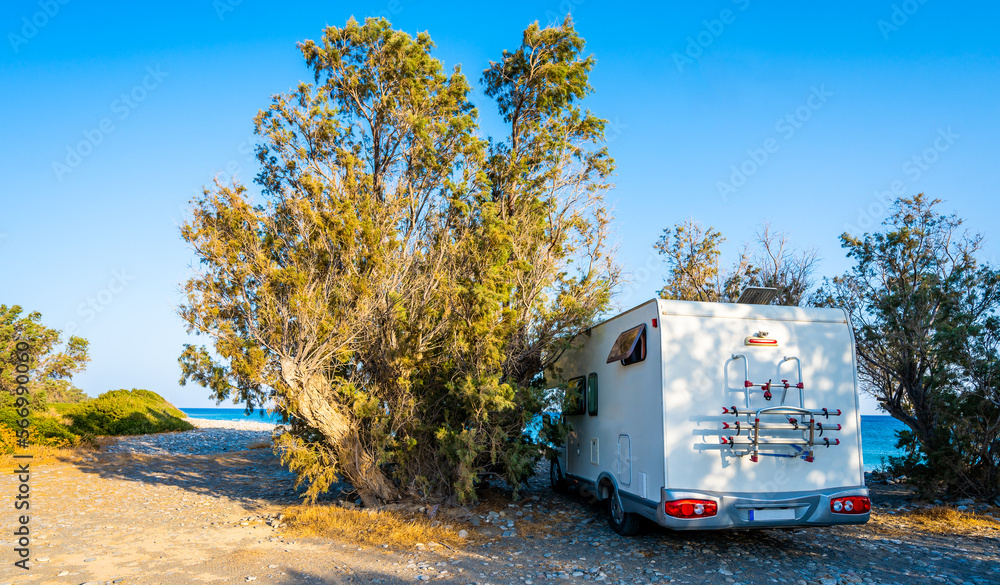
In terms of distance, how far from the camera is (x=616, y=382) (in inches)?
338

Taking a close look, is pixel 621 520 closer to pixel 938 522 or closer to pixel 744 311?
pixel 744 311

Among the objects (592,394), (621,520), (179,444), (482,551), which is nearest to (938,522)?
(621,520)

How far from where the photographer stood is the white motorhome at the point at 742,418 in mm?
6824

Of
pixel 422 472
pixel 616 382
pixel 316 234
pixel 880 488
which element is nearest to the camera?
pixel 616 382

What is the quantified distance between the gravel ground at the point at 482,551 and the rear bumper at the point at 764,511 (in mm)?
570

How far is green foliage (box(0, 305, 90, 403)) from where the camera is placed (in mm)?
18672

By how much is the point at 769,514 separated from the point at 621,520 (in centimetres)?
219

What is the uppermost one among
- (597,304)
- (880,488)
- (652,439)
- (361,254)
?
(361,254)

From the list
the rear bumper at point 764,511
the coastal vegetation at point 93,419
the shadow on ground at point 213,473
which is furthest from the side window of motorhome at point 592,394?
the coastal vegetation at point 93,419

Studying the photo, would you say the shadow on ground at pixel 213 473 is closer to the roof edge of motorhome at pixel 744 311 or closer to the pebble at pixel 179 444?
the pebble at pixel 179 444

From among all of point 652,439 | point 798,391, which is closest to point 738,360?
point 798,391

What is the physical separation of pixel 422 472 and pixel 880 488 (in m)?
11.1

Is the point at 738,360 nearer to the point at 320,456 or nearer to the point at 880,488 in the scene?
the point at 320,456

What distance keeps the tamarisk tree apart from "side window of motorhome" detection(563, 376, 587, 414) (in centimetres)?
64
